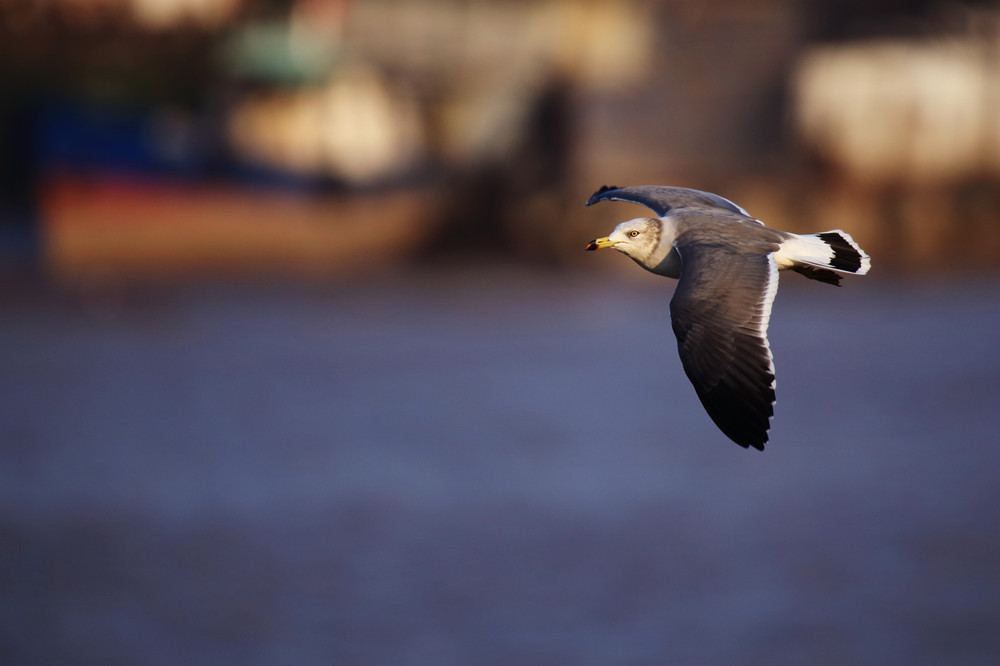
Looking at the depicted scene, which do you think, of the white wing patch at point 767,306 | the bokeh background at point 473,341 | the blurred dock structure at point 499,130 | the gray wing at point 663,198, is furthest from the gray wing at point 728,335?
the blurred dock structure at point 499,130

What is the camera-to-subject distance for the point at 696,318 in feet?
12.1

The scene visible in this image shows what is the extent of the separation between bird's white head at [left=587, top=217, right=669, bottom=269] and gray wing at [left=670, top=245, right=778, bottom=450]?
0.14 metres

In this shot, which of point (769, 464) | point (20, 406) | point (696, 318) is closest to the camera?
point (696, 318)

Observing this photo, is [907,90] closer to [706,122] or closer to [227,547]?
[706,122]

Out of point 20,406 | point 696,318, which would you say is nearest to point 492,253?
point 20,406

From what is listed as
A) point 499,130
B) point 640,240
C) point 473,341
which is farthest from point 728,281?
point 499,130

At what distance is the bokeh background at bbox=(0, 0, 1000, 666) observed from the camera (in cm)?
1420

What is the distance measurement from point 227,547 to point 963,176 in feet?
67.0

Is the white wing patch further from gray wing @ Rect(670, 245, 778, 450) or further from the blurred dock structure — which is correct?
the blurred dock structure

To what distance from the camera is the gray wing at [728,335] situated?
3.51 metres

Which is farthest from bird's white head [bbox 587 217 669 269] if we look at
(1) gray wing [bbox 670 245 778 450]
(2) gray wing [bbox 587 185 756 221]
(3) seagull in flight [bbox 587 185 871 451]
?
(2) gray wing [bbox 587 185 756 221]

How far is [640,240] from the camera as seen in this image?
4.03 m

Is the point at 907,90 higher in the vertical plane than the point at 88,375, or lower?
higher

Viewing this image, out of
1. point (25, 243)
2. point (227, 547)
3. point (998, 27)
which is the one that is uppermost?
point (998, 27)
